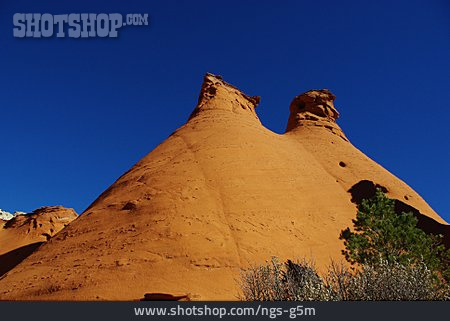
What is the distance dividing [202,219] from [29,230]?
32.6 m

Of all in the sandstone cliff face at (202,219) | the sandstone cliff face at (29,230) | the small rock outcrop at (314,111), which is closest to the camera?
the sandstone cliff face at (202,219)

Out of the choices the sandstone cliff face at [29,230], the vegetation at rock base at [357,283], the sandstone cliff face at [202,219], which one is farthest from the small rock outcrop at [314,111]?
the sandstone cliff face at [29,230]

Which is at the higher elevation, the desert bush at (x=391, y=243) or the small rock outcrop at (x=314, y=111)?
the small rock outcrop at (x=314, y=111)

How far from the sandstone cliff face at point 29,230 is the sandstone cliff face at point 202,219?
21207 millimetres

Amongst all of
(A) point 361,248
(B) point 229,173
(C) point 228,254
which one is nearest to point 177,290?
(C) point 228,254

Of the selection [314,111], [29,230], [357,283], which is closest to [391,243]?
[357,283]

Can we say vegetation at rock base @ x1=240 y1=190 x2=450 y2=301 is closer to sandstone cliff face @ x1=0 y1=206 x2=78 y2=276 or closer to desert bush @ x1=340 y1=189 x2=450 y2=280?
desert bush @ x1=340 y1=189 x2=450 y2=280

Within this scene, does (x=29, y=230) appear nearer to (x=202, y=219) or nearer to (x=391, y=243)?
(x=202, y=219)

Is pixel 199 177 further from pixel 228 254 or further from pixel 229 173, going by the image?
pixel 228 254

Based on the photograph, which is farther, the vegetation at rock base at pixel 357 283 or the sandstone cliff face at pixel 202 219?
the sandstone cliff face at pixel 202 219

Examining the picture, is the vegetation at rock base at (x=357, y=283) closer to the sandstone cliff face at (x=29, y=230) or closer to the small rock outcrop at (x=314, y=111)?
the small rock outcrop at (x=314, y=111)

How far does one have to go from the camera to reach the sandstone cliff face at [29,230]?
36375 mm

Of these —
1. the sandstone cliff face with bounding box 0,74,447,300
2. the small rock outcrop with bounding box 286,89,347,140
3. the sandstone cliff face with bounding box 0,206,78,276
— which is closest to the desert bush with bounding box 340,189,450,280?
the sandstone cliff face with bounding box 0,74,447,300

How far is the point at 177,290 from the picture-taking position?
42.3 ft
